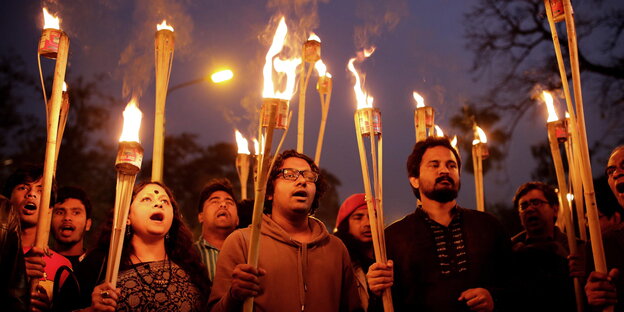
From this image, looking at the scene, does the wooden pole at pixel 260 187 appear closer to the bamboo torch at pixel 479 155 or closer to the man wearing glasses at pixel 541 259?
the man wearing glasses at pixel 541 259

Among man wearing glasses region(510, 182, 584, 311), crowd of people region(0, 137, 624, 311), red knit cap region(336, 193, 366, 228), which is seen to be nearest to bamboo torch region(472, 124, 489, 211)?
man wearing glasses region(510, 182, 584, 311)

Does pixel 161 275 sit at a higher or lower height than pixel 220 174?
lower

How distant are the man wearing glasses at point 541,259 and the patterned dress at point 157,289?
2.16 metres

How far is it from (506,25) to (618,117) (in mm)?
3103

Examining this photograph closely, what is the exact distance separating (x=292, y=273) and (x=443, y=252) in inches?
42.1

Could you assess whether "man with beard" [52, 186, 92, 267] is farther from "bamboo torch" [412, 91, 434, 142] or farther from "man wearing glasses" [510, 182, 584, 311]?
"man wearing glasses" [510, 182, 584, 311]

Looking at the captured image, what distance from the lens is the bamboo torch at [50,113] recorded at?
2604mm

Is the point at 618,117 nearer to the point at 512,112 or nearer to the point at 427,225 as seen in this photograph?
the point at 512,112

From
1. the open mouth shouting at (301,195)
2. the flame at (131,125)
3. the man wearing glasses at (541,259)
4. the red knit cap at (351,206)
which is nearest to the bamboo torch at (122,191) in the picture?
the flame at (131,125)

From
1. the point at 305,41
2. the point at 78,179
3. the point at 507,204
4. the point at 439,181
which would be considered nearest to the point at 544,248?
the point at 439,181

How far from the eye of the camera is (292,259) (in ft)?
10.1

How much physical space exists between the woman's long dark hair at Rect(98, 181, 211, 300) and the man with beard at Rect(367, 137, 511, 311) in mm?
1198

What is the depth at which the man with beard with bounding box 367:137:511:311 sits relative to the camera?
10.4ft

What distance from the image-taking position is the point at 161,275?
125 inches
